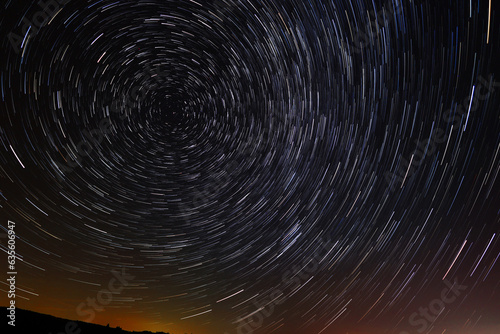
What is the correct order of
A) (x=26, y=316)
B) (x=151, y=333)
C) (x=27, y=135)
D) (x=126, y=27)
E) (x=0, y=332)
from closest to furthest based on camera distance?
(x=27, y=135) < (x=126, y=27) < (x=0, y=332) < (x=26, y=316) < (x=151, y=333)

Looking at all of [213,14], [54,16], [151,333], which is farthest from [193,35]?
[151,333]

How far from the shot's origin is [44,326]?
41.5 feet

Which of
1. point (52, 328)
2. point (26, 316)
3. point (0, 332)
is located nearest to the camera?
point (0, 332)

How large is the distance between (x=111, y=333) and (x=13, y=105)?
419 inches

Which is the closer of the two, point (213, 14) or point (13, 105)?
point (13, 105)

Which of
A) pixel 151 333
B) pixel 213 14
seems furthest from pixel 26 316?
pixel 213 14

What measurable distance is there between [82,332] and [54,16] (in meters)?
11.9

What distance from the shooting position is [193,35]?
10.6 meters

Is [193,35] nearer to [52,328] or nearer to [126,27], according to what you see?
[126,27]

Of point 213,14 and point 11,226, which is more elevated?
point 213,14

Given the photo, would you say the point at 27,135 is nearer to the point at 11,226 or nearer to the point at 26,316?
the point at 11,226

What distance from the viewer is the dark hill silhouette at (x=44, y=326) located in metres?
11.6

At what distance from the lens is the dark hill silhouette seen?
11605mm

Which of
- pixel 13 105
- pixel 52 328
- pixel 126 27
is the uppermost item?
pixel 126 27
